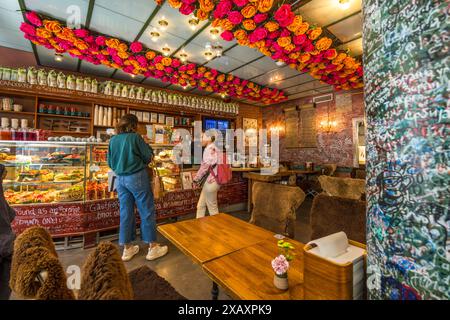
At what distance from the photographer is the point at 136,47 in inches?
157

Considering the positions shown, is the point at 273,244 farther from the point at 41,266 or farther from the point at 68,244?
the point at 68,244

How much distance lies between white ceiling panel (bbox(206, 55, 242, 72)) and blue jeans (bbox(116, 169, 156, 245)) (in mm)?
3377

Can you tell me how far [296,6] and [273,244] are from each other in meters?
3.37

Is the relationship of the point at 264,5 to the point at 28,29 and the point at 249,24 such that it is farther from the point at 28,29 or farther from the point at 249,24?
the point at 28,29

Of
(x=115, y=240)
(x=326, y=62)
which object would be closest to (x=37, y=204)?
(x=115, y=240)

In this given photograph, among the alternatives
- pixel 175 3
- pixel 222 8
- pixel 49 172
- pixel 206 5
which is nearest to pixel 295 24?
pixel 222 8

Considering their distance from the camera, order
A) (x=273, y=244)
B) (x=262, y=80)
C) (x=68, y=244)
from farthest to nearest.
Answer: (x=262, y=80) → (x=68, y=244) → (x=273, y=244)

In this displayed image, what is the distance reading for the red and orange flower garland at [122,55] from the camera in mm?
3279

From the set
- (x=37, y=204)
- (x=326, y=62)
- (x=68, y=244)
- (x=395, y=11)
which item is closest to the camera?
(x=395, y=11)

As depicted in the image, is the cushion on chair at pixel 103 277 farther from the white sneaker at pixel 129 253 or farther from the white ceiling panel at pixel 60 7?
the white ceiling panel at pixel 60 7

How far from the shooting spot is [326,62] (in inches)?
169

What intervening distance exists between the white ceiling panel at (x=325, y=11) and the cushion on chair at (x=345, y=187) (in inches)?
104

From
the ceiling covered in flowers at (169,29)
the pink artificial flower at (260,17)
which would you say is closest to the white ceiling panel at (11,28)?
the ceiling covered in flowers at (169,29)

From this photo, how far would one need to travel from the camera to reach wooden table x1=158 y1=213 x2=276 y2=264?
4.46 feet
